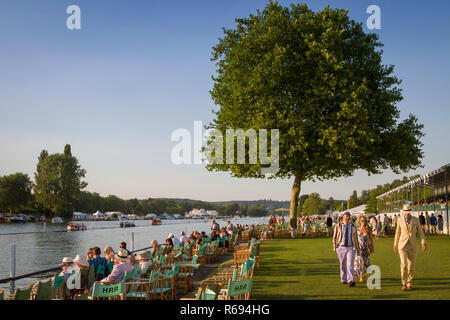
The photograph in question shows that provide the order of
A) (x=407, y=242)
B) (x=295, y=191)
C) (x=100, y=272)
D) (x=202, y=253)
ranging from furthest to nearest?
1. (x=295, y=191)
2. (x=202, y=253)
3. (x=100, y=272)
4. (x=407, y=242)

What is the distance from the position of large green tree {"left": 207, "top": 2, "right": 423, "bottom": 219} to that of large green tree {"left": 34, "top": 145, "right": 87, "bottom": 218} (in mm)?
100054

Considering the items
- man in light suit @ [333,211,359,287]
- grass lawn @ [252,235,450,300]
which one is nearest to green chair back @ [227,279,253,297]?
grass lawn @ [252,235,450,300]

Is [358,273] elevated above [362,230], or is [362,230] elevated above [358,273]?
[362,230]

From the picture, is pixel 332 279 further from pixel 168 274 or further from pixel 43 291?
pixel 43 291

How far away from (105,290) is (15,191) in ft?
416

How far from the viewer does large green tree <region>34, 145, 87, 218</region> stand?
4840 inches

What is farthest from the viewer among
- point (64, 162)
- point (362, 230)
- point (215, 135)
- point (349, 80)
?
point (64, 162)

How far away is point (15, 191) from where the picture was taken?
124m

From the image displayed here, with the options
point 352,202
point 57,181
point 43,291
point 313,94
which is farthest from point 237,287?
point 352,202

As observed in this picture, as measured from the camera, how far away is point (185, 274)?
13.7 m

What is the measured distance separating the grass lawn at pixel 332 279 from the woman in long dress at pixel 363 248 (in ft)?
1.27

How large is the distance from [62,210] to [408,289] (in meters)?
127
